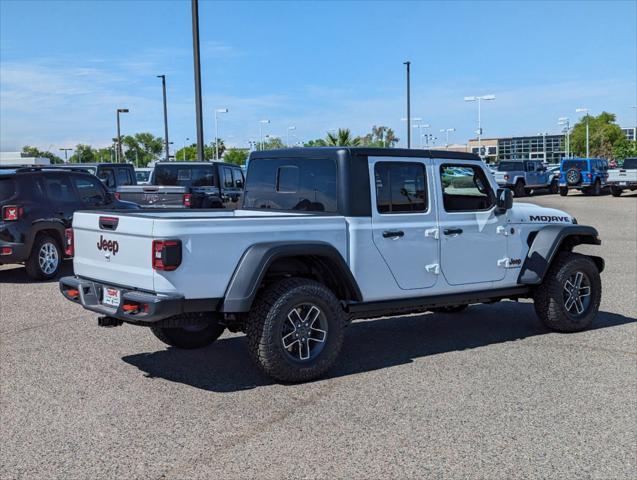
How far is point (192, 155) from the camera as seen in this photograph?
366ft

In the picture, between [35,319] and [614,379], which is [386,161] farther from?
[35,319]

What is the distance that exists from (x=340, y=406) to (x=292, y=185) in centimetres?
232

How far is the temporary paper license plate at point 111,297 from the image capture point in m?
5.92

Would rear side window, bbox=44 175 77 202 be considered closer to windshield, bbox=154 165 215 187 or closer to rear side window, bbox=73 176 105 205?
rear side window, bbox=73 176 105 205

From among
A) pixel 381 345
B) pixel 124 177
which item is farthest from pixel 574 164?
pixel 381 345

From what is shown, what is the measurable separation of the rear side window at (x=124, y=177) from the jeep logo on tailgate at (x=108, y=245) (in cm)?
1724

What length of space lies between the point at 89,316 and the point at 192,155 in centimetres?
10480

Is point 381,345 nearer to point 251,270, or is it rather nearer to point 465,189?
point 465,189

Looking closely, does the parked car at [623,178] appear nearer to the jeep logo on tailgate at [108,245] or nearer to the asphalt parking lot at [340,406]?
the asphalt parking lot at [340,406]

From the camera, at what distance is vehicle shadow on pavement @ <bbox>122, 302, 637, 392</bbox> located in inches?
251

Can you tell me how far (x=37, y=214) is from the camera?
11.8 m

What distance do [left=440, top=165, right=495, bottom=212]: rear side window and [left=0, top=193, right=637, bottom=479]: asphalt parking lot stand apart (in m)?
1.35

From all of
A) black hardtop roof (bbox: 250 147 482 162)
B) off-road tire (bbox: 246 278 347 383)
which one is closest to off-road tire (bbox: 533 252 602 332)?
black hardtop roof (bbox: 250 147 482 162)

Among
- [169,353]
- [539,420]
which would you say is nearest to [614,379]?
[539,420]
